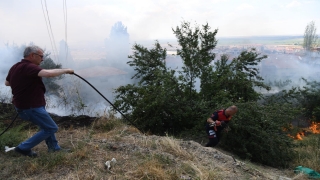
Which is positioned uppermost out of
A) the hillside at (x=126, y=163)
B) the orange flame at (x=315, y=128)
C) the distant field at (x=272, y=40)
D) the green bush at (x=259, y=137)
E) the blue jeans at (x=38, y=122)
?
the distant field at (x=272, y=40)

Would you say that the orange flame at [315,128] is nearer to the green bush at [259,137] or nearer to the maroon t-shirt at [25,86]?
the green bush at [259,137]

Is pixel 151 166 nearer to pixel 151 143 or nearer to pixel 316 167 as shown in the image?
pixel 151 143

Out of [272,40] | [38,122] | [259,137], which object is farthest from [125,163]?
[272,40]

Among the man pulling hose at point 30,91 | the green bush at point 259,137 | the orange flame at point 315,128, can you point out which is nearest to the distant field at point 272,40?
the orange flame at point 315,128

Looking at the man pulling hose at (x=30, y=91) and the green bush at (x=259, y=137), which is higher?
the man pulling hose at (x=30, y=91)

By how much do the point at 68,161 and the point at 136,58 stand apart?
12762mm

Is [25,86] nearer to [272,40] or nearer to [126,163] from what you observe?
[126,163]

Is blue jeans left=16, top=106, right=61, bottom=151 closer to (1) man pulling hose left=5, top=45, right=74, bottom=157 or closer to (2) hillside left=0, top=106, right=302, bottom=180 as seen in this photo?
(1) man pulling hose left=5, top=45, right=74, bottom=157

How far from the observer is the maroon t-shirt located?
161 inches

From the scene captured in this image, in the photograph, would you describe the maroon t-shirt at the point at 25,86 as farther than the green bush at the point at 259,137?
No

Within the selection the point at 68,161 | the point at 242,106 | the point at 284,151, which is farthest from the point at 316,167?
the point at 68,161

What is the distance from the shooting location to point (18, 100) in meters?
4.20

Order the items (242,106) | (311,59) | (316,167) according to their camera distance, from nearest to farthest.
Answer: (316,167)
(242,106)
(311,59)

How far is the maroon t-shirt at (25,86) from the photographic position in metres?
4.08
